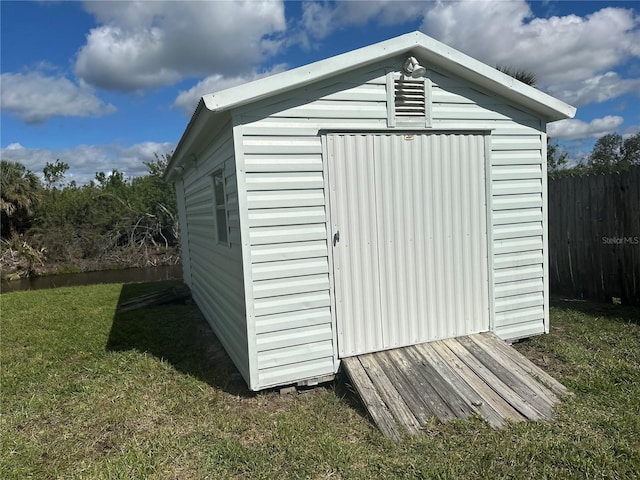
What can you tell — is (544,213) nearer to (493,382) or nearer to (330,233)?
(493,382)

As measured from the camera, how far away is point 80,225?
19.5m

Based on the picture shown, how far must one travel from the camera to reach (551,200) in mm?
7340

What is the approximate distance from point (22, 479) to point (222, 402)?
1.53 metres

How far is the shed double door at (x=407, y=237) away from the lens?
417 cm

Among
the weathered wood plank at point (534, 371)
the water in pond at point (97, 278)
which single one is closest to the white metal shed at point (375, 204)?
the weathered wood plank at point (534, 371)

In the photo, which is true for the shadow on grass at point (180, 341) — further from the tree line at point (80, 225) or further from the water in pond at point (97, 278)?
the tree line at point (80, 225)

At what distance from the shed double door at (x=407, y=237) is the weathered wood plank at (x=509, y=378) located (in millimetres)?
274

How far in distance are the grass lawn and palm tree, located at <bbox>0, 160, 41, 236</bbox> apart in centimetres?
1395

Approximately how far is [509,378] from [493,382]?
6.6 inches

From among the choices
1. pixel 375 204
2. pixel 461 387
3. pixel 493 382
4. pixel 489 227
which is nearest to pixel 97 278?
pixel 375 204

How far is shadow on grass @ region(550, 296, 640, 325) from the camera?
5785mm

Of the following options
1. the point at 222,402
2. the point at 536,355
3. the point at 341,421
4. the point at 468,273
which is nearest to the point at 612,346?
the point at 536,355

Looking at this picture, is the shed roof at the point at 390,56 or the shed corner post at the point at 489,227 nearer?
the shed roof at the point at 390,56

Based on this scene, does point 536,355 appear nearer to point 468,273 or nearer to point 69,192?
point 468,273
